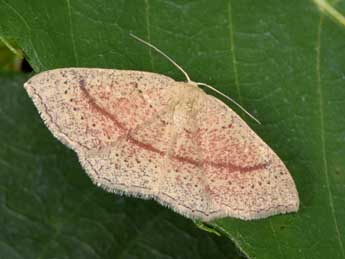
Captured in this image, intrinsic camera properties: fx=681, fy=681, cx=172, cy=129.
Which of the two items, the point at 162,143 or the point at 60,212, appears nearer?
the point at 162,143

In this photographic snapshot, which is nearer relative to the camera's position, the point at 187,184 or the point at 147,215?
the point at 187,184

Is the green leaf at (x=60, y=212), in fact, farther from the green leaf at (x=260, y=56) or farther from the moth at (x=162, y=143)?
the green leaf at (x=260, y=56)

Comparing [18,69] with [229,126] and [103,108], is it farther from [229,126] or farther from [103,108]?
[229,126]

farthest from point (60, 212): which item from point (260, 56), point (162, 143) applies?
point (260, 56)

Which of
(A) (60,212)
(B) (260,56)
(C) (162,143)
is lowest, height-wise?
(A) (60,212)

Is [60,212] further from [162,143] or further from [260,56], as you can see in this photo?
[260,56]

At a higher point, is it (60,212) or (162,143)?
(162,143)

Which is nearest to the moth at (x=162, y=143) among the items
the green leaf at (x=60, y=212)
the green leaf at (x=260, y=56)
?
the green leaf at (x=260, y=56)

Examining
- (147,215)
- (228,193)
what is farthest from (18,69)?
(228,193)
